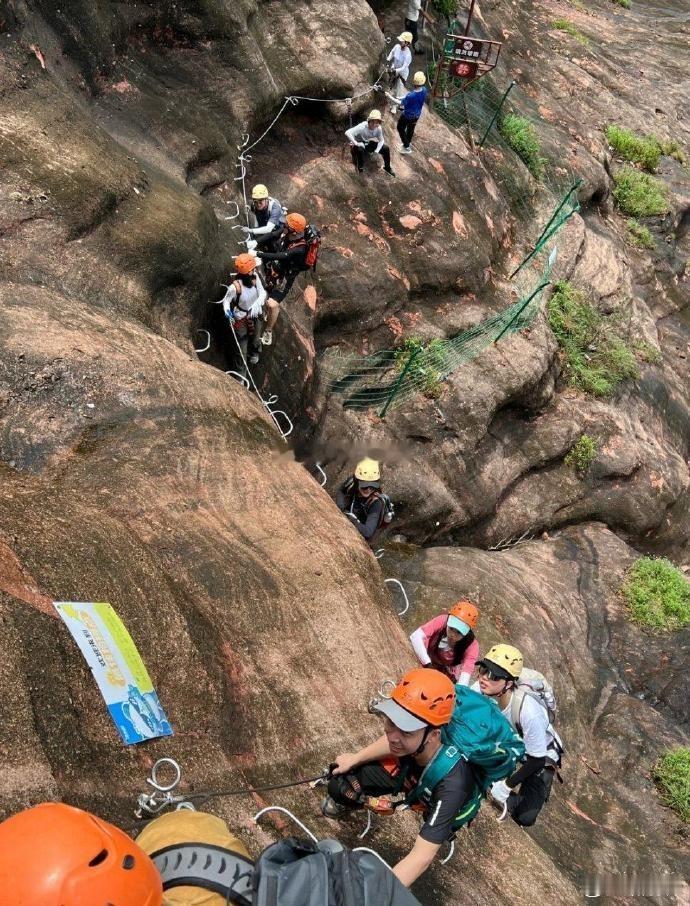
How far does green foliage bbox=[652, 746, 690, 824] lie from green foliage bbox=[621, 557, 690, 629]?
9.07 ft

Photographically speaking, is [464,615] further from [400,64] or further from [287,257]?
[400,64]

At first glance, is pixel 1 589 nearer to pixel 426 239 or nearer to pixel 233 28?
pixel 233 28

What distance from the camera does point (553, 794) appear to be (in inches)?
372

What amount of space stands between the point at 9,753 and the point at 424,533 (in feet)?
34.0

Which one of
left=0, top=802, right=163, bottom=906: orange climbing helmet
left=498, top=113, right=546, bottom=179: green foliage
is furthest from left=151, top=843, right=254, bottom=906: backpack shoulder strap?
left=498, top=113, right=546, bottom=179: green foliage

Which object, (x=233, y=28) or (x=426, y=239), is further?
(x=426, y=239)

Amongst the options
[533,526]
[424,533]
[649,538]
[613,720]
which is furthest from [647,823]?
[649,538]

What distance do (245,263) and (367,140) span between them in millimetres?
5952

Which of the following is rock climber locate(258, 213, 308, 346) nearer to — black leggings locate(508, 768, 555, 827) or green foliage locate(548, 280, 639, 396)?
black leggings locate(508, 768, 555, 827)

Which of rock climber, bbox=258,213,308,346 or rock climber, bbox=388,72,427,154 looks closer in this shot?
rock climber, bbox=258,213,308,346

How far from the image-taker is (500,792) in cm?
696

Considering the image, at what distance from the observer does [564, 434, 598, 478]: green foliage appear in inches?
643

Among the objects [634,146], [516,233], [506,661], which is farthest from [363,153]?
[634,146]

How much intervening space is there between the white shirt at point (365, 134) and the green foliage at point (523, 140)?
6.73 meters
